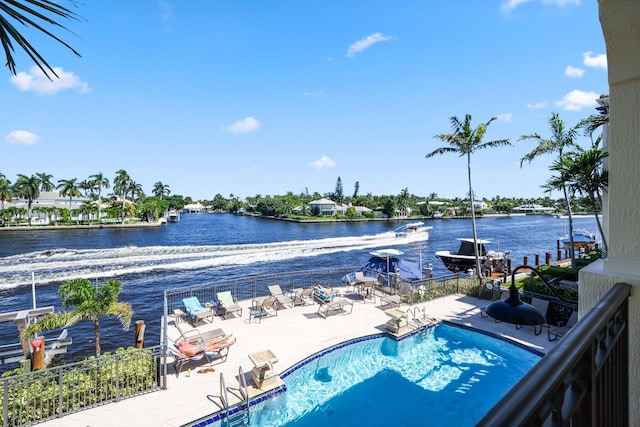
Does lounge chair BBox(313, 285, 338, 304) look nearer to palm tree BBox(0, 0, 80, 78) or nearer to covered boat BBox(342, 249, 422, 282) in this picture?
covered boat BBox(342, 249, 422, 282)

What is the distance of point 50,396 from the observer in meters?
7.45

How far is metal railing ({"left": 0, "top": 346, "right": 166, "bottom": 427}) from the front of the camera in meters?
7.06

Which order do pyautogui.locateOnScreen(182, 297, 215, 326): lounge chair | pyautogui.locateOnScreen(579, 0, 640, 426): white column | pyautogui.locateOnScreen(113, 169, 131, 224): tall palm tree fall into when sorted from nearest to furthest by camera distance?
1. pyautogui.locateOnScreen(579, 0, 640, 426): white column
2. pyautogui.locateOnScreen(182, 297, 215, 326): lounge chair
3. pyautogui.locateOnScreen(113, 169, 131, 224): tall palm tree

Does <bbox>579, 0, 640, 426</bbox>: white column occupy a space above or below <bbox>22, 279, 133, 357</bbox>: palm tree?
above

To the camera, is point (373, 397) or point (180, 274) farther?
point (180, 274)

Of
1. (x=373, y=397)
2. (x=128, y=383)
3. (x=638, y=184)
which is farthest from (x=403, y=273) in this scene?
(x=638, y=184)

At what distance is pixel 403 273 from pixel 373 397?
9036 millimetres

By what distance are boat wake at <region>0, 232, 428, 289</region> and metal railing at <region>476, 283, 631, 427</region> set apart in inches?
1077

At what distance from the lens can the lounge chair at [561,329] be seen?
37.1 feet

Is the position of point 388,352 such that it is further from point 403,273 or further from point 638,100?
point 638,100

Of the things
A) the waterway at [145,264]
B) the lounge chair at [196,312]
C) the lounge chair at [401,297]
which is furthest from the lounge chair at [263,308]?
the lounge chair at [401,297]

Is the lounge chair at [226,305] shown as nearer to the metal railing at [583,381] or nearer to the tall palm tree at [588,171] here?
the metal railing at [583,381]

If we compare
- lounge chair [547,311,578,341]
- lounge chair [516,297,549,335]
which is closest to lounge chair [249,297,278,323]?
lounge chair [516,297,549,335]

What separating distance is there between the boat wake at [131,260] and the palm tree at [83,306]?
16.0m
